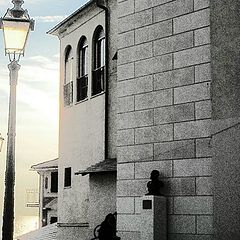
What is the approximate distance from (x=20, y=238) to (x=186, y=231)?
2052 centimetres

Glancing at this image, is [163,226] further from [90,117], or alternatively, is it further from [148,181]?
[90,117]

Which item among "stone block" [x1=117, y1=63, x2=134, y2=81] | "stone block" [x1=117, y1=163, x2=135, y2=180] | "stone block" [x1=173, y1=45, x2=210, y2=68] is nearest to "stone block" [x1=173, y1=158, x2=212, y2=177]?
"stone block" [x1=117, y1=163, x2=135, y2=180]

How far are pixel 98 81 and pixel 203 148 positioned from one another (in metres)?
11.1

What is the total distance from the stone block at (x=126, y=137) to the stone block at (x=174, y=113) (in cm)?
78

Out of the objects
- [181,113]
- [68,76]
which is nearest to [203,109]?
[181,113]

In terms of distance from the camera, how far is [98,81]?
2267 centimetres

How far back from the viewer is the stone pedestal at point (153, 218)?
483 inches

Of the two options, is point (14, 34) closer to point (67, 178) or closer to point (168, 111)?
point (168, 111)

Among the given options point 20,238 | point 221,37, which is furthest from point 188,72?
point 20,238

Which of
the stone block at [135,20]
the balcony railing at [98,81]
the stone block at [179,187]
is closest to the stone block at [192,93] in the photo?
the stone block at [179,187]

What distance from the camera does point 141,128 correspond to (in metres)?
13.3

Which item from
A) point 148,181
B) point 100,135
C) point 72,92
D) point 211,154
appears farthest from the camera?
point 72,92

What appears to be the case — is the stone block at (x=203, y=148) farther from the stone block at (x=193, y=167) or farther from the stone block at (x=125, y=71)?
the stone block at (x=125, y=71)

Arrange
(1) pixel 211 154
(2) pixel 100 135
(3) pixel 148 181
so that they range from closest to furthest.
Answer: (1) pixel 211 154, (3) pixel 148 181, (2) pixel 100 135
